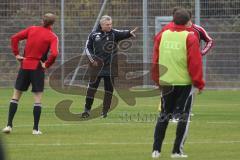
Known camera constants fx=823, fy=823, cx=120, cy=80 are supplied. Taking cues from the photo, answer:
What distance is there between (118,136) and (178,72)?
3050 mm

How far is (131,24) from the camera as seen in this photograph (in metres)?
25.9

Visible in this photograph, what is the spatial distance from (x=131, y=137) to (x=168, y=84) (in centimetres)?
269

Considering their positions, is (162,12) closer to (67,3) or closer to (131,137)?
(67,3)

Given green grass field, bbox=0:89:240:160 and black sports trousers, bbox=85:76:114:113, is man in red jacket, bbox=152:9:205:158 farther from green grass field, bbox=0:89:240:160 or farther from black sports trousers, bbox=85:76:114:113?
black sports trousers, bbox=85:76:114:113

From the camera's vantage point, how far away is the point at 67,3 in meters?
26.1

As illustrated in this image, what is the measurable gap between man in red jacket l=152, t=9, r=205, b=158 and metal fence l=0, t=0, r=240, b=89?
608 inches

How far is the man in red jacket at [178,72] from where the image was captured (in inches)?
373

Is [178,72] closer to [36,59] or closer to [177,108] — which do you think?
[177,108]

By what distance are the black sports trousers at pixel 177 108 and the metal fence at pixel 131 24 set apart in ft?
50.6

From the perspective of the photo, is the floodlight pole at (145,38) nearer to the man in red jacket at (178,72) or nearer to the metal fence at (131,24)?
the metal fence at (131,24)

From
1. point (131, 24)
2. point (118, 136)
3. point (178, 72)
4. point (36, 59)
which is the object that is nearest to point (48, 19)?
point (36, 59)

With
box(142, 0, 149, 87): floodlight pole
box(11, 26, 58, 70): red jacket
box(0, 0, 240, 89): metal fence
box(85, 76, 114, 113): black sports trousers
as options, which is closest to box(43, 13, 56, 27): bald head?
box(11, 26, 58, 70): red jacket

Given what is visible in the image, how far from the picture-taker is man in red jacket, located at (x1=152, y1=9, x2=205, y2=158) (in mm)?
9484

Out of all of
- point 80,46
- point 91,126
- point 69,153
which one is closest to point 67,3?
point 80,46
